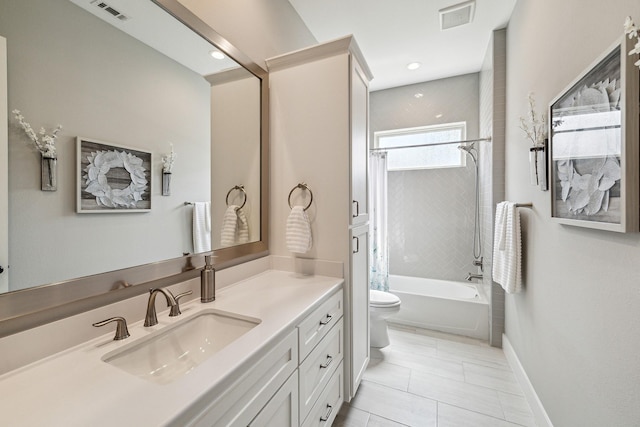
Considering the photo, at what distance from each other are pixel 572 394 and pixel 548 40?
1794 millimetres

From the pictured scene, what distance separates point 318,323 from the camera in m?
1.26

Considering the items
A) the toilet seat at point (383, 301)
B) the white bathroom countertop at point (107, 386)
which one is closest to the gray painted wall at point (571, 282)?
the toilet seat at point (383, 301)

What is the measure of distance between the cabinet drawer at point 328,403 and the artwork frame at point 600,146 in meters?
1.34

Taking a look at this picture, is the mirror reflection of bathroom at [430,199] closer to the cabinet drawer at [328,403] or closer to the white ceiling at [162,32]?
the cabinet drawer at [328,403]

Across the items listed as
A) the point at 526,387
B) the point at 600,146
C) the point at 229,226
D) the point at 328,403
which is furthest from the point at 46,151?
the point at 526,387

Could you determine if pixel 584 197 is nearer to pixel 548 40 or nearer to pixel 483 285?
pixel 548 40

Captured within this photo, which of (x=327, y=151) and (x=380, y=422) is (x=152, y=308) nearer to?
(x=327, y=151)

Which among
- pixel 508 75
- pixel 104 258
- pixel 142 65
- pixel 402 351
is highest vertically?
pixel 508 75

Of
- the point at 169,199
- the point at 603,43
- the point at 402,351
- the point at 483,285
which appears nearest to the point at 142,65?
the point at 169,199

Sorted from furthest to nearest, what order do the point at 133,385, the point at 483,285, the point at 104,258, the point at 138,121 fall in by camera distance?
the point at 483,285
the point at 138,121
the point at 104,258
the point at 133,385

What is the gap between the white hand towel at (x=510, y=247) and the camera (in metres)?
1.84

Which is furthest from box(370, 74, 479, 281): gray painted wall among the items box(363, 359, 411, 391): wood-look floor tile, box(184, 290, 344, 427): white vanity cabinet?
box(184, 290, 344, 427): white vanity cabinet

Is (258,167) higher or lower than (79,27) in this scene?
lower

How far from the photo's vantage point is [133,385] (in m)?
0.64
